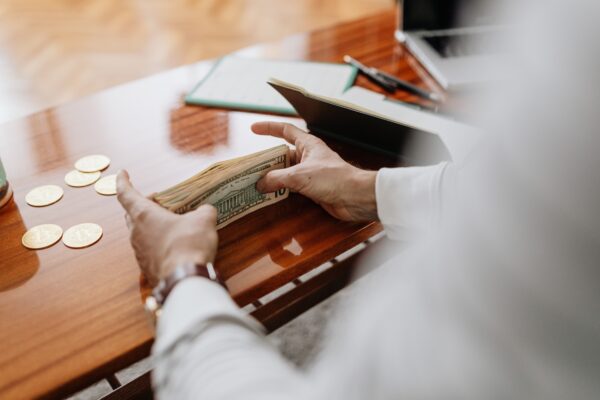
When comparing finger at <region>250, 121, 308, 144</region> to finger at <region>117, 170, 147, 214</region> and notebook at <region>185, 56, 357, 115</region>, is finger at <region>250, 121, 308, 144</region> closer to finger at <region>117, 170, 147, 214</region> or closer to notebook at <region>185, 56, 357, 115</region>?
notebook at <region>185, 56, 357, 115</region>

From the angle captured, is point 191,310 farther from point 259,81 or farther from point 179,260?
point 259,81

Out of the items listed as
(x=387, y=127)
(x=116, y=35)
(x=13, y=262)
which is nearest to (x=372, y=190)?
(x=387, y=127)

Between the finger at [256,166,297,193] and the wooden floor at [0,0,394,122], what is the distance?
7.59 feet

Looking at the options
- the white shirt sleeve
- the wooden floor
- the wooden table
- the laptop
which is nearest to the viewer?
the white shirt sleeve

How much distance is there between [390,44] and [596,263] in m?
1.22

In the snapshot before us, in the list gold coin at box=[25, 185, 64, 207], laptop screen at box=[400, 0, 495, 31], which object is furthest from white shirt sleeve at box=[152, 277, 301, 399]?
laptop screen at box=[400, 0, 495, 31]

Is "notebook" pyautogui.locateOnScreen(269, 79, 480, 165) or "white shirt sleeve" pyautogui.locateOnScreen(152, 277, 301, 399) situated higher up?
"notebook" pyautogui.locateOnScreen(269, 79, 480, 165)

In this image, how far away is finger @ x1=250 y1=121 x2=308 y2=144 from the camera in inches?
40.9

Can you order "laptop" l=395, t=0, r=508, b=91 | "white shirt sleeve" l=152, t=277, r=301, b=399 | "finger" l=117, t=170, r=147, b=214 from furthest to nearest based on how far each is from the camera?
"laptop" l=395, t=0, r=508, b=91
"finger" l=117, t=170, r=147, b=214
"white shirt sleeve" l=152, t=277, r=301, b=399

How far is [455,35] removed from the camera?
1.60 meters

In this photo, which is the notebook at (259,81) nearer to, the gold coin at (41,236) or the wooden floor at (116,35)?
the gold coin at (41,236)

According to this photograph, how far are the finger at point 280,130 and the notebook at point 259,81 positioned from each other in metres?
0.14

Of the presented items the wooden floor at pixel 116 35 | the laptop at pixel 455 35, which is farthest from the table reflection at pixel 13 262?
the wooden floor at pixel 116 35

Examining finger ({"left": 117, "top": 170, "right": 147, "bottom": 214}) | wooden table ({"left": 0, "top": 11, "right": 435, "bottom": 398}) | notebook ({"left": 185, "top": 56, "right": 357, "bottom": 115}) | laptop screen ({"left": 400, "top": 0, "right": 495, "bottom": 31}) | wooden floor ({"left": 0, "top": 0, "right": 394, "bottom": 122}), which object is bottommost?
wooden floor ({"left": 0, "top": 0, "right": 394, "bottom": 122})
